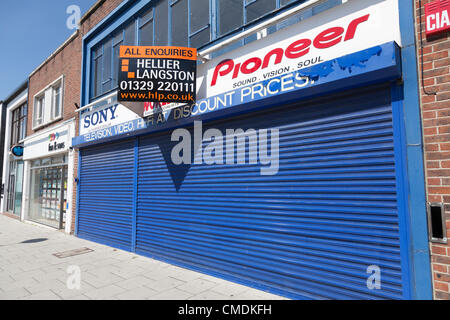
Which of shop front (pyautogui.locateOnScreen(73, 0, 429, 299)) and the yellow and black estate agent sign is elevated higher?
the yellow and black estate agent sign

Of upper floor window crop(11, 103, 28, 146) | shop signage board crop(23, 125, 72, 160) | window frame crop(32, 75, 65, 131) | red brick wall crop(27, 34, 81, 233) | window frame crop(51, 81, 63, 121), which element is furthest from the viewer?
upper floor window crop(11, 103, 28, 146)

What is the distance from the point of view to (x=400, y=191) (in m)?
3.56

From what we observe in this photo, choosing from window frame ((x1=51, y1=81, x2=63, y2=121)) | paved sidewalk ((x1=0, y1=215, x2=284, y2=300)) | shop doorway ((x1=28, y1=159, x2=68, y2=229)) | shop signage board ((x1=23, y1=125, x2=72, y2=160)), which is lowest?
paved sidewalk ((x1=0, y1=215, x2=284, y2=300))

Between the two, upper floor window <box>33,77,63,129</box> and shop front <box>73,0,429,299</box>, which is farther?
upper floor window <box>33,77,63,129</box>

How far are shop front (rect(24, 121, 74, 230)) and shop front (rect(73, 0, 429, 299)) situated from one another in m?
6.30

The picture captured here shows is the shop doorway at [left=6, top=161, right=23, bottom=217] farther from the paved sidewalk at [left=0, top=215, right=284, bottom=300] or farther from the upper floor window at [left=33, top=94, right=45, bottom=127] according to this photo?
the paved sidewalk at [left=0, top=215, right=284, bottom=300]

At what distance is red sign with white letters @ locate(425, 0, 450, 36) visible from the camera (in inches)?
131

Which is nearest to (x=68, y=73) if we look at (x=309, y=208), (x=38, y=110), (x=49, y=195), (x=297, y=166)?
(x=38, y=110)

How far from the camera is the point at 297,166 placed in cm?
462

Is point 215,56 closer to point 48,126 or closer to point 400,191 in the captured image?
point 400,191

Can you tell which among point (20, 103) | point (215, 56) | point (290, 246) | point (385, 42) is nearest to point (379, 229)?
point (290, 246)

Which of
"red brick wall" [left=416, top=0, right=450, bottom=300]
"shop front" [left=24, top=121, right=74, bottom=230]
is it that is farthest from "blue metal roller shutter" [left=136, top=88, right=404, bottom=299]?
"shop front" [left=24, top=121, right=74, bottom=230]

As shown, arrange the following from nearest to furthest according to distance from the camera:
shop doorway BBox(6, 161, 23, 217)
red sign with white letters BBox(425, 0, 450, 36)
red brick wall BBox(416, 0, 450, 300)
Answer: red brick wall BBox(416, 0, 450, 300)
red sign with white letters BBox(425, 0, 450, 36)
shop doorway BBox(6, 161, 23, 217)
